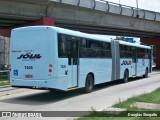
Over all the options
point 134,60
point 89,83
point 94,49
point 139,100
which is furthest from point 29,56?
point 134,60

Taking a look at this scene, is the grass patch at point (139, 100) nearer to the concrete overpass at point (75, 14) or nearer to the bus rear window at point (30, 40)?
the bus rear window at point (30, 40)

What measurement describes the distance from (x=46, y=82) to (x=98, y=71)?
5188 millimetres

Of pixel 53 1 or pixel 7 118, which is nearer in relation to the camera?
pixel 7 118

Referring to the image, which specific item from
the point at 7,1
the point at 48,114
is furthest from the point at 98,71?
the point at 7,1

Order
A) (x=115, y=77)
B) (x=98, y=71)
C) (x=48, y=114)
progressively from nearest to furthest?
(x=48, y=114), (x=98, y=71), (x=115, y=77)

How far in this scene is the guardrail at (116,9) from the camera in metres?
31.4

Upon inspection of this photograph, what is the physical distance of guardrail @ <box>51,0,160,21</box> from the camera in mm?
31350

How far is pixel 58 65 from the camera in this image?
1327cm

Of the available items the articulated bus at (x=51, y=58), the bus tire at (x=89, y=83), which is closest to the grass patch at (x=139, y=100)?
the articulated bus at (x=51, y=58)

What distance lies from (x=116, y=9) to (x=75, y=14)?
259 inches

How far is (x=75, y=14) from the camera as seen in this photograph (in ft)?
107

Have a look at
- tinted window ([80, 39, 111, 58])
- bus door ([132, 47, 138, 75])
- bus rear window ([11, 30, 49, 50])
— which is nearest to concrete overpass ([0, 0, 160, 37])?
bus door ([132, 47, 138, 75])

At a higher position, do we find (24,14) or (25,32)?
(24,14)

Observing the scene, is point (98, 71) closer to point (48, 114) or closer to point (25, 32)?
point (25, 32)
